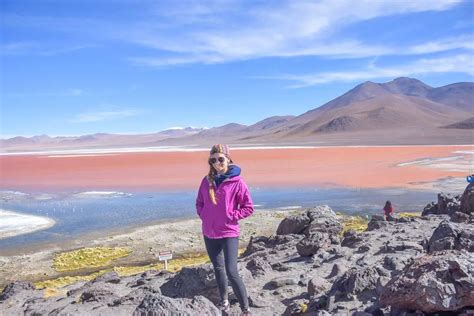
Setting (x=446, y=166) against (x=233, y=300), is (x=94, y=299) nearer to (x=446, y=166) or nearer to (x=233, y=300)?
(x=233, y=300)

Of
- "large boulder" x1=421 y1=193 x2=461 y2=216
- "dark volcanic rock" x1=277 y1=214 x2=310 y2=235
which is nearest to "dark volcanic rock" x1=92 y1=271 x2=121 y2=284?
"dark volcanic rock" x1=277 y1=214 x2=310 y2=235

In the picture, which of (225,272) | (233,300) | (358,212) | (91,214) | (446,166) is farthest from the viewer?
(446,166)

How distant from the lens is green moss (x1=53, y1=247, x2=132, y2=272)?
31.0ft

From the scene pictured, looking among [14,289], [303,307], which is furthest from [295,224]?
[14,289]

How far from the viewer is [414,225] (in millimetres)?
8445

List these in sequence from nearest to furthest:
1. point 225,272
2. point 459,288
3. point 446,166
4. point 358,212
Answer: point 459,288
point 225,272
point 358,212
point 446,166

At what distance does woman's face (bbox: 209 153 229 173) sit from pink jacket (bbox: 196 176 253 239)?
0.35 ft

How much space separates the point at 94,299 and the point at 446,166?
26.6 metres

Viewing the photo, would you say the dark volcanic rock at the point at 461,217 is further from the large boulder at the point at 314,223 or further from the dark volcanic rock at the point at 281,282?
the dark volcanic rock at the point at 281,282

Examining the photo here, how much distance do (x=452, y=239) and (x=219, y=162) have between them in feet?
9.32

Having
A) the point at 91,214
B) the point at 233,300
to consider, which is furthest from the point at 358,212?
the point at 233,300

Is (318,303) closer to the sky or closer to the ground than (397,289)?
closer to the ground

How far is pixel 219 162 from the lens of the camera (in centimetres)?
402

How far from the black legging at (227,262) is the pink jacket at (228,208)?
0.07 meters
